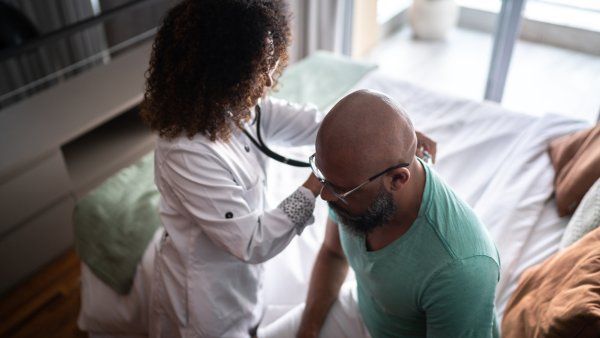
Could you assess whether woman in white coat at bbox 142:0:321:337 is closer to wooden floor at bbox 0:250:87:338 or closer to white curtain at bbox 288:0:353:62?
wooden floor at bbox 0:250:87:338

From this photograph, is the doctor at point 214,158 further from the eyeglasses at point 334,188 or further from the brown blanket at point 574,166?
the brown blanket at point 574,166

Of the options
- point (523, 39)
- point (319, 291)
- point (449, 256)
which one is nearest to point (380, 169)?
point (449, 256)

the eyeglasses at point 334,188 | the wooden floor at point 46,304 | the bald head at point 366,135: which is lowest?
the wooden floor at point 46,304

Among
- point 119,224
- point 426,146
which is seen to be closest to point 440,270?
point 426,146

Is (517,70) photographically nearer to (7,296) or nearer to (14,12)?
(14,12)

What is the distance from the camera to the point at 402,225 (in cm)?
105

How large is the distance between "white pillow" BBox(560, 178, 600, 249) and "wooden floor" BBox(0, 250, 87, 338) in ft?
5.72

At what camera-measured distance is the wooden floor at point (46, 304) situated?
6.53 feet

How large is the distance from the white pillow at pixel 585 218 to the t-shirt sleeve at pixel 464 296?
50 cm

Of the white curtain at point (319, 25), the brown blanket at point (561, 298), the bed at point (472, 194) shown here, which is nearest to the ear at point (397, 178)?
the brown blanket at point (561, 298)

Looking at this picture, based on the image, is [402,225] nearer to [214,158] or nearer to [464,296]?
[464,296]

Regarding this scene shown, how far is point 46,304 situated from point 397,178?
1773 millimetres

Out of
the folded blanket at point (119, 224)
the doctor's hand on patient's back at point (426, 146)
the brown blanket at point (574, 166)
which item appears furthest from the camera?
the folded blanket at point (119, 224)

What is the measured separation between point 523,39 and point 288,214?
264 cm
